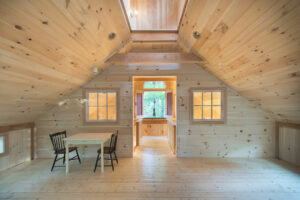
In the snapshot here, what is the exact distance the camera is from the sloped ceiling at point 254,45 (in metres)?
1.52

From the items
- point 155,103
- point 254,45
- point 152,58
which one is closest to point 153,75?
point 152,58

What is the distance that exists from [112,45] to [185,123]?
2.57 metres

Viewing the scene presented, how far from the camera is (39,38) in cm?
168

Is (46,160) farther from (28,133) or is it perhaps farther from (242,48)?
(242,48)

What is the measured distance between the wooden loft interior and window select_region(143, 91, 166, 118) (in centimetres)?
202

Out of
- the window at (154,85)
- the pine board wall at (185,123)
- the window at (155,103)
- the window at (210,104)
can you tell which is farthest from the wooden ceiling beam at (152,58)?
the window at (155,103)

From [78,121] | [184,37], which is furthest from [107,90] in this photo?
[184,37]

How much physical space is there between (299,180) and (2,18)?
192 inches

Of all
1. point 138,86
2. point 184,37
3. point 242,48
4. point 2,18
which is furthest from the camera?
point 138,86

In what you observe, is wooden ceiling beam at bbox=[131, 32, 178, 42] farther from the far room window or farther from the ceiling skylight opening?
the far room window

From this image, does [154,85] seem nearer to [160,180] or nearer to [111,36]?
[111,36]

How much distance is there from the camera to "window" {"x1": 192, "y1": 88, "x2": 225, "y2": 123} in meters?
3.60

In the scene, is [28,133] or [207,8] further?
[28,133]

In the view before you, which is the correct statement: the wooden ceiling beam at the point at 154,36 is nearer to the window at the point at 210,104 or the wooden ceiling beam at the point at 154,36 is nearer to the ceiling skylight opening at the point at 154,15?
the ceiling skylight opening at the point at 154,15
